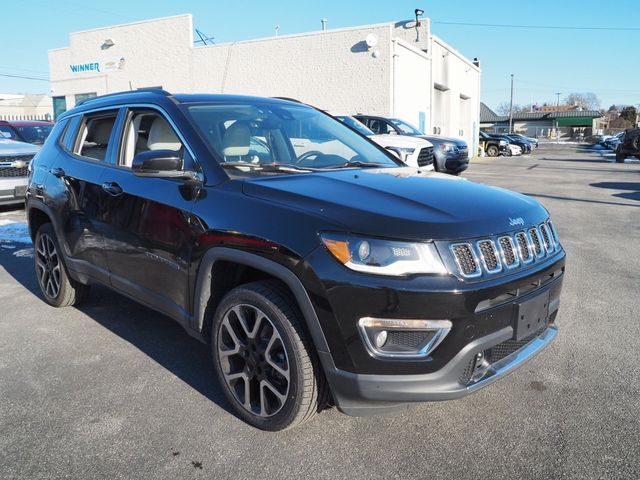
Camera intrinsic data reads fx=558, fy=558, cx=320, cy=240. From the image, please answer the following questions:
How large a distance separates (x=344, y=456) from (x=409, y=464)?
31 centimetres

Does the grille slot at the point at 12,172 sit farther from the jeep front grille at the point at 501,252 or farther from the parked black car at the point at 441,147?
the jeep front grille at the point at 501,252

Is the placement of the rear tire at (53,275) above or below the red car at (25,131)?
below

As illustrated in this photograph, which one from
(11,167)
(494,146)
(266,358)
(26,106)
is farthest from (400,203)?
(26,106)

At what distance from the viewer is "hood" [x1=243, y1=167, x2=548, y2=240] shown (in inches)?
96.7

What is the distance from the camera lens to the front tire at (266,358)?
263 centimetres

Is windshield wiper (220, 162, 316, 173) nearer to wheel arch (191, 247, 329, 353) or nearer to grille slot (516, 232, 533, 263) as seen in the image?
wheel arch (191, 247, 329, 353)

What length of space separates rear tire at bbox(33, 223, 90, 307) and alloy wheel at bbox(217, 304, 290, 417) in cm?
230

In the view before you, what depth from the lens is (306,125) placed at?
414 cm

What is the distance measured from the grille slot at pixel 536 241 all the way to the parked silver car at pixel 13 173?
931cm

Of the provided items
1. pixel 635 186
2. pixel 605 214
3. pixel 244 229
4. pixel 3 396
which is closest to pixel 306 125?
pixel 244 229

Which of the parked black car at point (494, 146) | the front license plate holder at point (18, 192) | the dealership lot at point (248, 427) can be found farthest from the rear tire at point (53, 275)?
the parked black car at point (494, 146)

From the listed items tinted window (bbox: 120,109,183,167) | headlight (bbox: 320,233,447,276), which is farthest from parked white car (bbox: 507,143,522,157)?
headlight (bbox: 320,233,447,276)

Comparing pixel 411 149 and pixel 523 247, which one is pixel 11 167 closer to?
pixel 411 149

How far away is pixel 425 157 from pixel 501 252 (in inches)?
391
